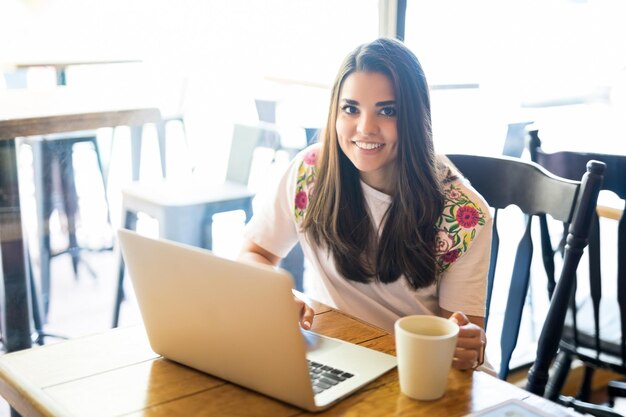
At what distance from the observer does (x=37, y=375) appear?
1.08 m

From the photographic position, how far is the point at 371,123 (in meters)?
1.49

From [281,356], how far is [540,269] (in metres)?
2.25

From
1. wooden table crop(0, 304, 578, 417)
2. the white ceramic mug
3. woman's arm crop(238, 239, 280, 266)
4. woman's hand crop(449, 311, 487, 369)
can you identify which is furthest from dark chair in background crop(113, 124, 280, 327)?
the white ceramic mug

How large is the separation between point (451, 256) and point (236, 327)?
604 millimetres

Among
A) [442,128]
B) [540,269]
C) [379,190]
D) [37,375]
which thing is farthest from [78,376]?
[540,269]

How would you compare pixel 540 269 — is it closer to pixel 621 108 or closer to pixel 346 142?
pixel 621 108

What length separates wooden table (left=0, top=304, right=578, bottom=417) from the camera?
979 millimetres

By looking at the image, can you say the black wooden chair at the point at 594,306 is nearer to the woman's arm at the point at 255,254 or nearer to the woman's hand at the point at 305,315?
the woman's arm at the point at 255,254

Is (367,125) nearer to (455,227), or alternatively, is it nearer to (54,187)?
(455,227)

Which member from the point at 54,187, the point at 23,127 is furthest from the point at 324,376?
the point at 54,187

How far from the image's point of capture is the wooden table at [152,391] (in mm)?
979

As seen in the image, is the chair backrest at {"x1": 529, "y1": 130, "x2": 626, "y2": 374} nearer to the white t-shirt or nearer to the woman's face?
the white t-shirt

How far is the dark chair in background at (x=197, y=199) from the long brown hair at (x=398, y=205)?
895mm

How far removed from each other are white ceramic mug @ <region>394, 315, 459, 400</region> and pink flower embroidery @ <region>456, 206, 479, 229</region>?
48cm
